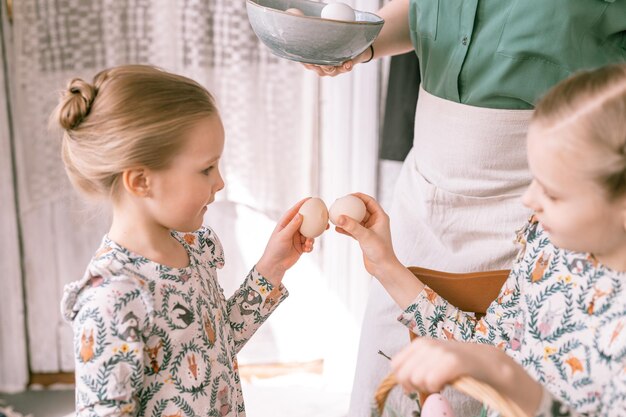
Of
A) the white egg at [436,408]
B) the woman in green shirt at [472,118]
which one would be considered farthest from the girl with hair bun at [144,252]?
the woman in green shirt at [472,118]

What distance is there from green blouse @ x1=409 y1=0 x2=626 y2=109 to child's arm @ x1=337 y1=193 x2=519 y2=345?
14.6 inches

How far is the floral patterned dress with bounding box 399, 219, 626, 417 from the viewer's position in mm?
1008

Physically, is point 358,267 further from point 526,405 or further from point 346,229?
point 526,405

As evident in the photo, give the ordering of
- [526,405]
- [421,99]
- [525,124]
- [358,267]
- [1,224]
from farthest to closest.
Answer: [358,267] < [1,224] < [421,99] < [525,124] < [526,405]

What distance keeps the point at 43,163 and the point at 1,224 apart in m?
0.23

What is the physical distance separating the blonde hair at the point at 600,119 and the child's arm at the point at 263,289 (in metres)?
0.55

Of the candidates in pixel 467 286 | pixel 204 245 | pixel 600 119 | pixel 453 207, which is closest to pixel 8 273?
pixel 204 245

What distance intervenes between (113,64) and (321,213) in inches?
47.8

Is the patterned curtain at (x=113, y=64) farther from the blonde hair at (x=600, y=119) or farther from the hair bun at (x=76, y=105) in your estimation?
the blonde hair at (x=600, y=119)

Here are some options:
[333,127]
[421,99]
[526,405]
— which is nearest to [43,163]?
[333,127]

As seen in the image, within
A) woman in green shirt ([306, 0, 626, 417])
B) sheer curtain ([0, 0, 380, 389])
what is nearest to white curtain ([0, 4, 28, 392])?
sheer curtain ([0, 0, 380, 389])

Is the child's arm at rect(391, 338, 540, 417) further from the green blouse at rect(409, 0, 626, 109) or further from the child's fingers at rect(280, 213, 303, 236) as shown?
the green blouse at rect(409, 0, 626, 109)

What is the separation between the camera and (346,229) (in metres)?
1.30

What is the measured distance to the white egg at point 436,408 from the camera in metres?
1.17
